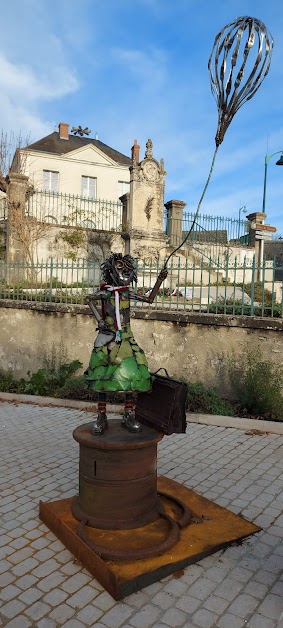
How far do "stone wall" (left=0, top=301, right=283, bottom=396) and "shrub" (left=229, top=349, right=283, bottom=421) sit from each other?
0.47 ft

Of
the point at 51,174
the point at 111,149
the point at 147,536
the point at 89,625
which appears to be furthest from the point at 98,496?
the point at 111,149

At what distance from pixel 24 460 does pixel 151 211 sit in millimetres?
12206

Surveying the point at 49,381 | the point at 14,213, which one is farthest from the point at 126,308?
the point at 14,213

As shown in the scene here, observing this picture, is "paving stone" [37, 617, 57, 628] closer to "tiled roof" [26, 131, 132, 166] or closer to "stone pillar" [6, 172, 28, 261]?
"stone pillar" [6, 172, 28, 261]

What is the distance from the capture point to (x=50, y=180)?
26.5 meters

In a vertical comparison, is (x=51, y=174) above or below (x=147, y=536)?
above

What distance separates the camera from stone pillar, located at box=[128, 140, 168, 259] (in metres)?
15.5

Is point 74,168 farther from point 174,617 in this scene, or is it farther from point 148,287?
point 174,617

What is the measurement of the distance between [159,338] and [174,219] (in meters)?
9.60

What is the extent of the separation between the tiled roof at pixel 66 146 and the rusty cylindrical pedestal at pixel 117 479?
2546 centimetres

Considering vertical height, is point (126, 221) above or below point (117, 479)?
above

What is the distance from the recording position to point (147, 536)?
3387 millimetres

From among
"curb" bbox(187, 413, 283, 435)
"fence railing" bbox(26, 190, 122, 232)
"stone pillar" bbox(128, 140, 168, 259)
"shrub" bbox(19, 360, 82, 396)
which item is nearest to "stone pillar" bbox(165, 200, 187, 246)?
"stone pillar" bbox(128, 140, 168, 259)

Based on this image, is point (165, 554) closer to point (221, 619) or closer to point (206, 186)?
point (221, 619)
